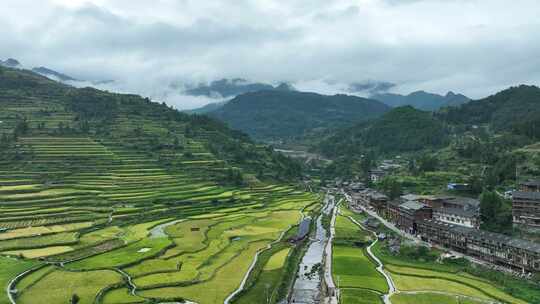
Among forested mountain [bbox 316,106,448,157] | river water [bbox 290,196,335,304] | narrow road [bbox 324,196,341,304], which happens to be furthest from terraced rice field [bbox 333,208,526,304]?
forested mountain [bbox 316,106,448,157]

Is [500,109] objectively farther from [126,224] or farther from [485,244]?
[126,224]

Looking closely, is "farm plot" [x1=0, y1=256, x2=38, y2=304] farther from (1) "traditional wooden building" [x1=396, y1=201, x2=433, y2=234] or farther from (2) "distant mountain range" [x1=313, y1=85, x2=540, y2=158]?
(2) "distant mountain range" [x1=313, y1=85, x2=540, y2=158]

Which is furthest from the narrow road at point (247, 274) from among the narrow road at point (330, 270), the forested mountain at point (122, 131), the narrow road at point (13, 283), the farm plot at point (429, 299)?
the forested mountain at point (122, 131)

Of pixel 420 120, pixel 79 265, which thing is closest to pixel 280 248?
pixel 79 265

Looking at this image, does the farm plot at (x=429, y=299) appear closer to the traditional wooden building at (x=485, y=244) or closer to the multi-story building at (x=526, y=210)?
the traditional wooden building at (x=485, y=244)

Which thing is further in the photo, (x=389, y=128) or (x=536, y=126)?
(x=389, y=128)

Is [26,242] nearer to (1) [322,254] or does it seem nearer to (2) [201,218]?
(2) [201,218]
